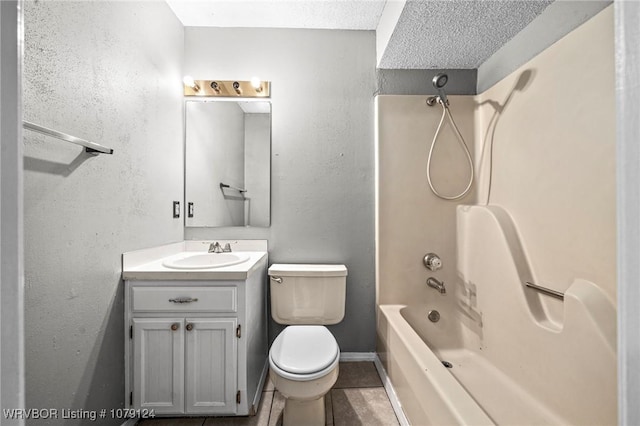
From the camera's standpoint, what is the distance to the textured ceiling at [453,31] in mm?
1469

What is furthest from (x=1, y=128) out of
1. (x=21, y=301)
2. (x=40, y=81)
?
(x=40, y=81)

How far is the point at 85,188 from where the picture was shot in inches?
46.5

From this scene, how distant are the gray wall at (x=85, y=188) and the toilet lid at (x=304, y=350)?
77cm

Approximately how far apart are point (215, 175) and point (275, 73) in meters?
0.85

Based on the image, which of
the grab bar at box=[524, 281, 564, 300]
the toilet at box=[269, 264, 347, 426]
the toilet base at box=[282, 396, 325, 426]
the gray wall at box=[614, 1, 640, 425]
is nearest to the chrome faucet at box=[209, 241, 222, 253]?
the toilet at box=[269, 264, 347, 426]

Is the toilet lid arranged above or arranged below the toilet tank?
below

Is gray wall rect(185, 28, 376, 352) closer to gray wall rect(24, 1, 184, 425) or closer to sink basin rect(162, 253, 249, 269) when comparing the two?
sink basin rect(162, 253, 249, 269)

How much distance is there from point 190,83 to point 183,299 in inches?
56.9

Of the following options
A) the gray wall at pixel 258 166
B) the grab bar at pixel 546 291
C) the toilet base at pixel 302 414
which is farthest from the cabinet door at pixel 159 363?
the grab bar at pixel 546 291

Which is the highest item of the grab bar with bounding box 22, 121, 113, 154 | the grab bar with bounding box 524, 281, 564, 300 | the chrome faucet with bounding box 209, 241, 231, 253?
the grab bar with bounding box 22, 121, 113, 154

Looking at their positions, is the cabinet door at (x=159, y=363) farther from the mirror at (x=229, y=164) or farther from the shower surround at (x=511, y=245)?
the shower surround at (x=511, y=245)

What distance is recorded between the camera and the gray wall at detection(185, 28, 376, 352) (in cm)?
206

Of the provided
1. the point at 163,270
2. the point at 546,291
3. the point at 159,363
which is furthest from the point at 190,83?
the point at 546,291

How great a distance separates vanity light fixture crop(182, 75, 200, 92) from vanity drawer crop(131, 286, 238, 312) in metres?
1.38
